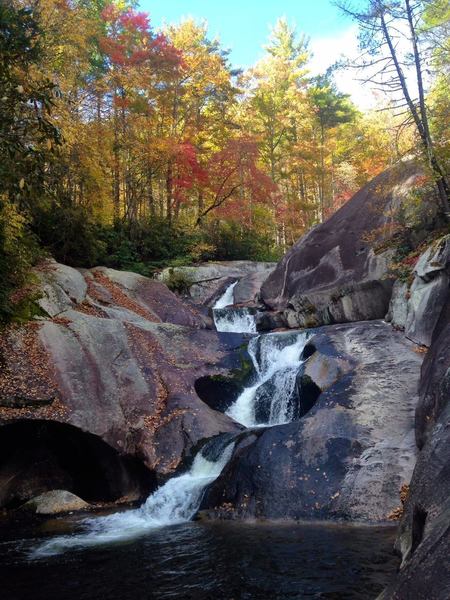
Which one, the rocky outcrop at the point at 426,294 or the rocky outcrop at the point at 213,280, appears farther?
the rocky outcrop at the point at 213,280

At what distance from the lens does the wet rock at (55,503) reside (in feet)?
32.7

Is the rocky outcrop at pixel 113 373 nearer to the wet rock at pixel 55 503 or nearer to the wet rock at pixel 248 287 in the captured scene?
the wet rock at pixel 55 503

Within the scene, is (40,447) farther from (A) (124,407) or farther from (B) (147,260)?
(B) (147,260)

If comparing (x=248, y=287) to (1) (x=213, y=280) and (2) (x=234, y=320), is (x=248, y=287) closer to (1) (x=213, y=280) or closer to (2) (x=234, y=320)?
(1) (x=213, y=280)

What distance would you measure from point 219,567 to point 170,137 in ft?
65.5

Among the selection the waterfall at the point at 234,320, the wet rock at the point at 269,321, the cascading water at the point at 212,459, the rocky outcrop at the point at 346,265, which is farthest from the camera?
the waterfall at the point at 234,320

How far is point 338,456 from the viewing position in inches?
349

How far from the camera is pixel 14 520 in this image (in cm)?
950

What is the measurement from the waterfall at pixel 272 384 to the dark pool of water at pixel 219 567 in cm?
440

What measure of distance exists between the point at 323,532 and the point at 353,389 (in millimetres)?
3808

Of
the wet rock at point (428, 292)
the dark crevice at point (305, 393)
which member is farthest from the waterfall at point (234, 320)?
the wet rock at point (428, 292)

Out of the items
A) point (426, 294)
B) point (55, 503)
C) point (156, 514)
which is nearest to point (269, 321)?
point (426, 294)

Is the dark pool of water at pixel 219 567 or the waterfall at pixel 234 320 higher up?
the waterfall at pixel 234 320

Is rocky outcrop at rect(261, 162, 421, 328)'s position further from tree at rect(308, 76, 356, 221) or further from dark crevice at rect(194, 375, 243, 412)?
tree at rect(308, 76, 356, 221)
